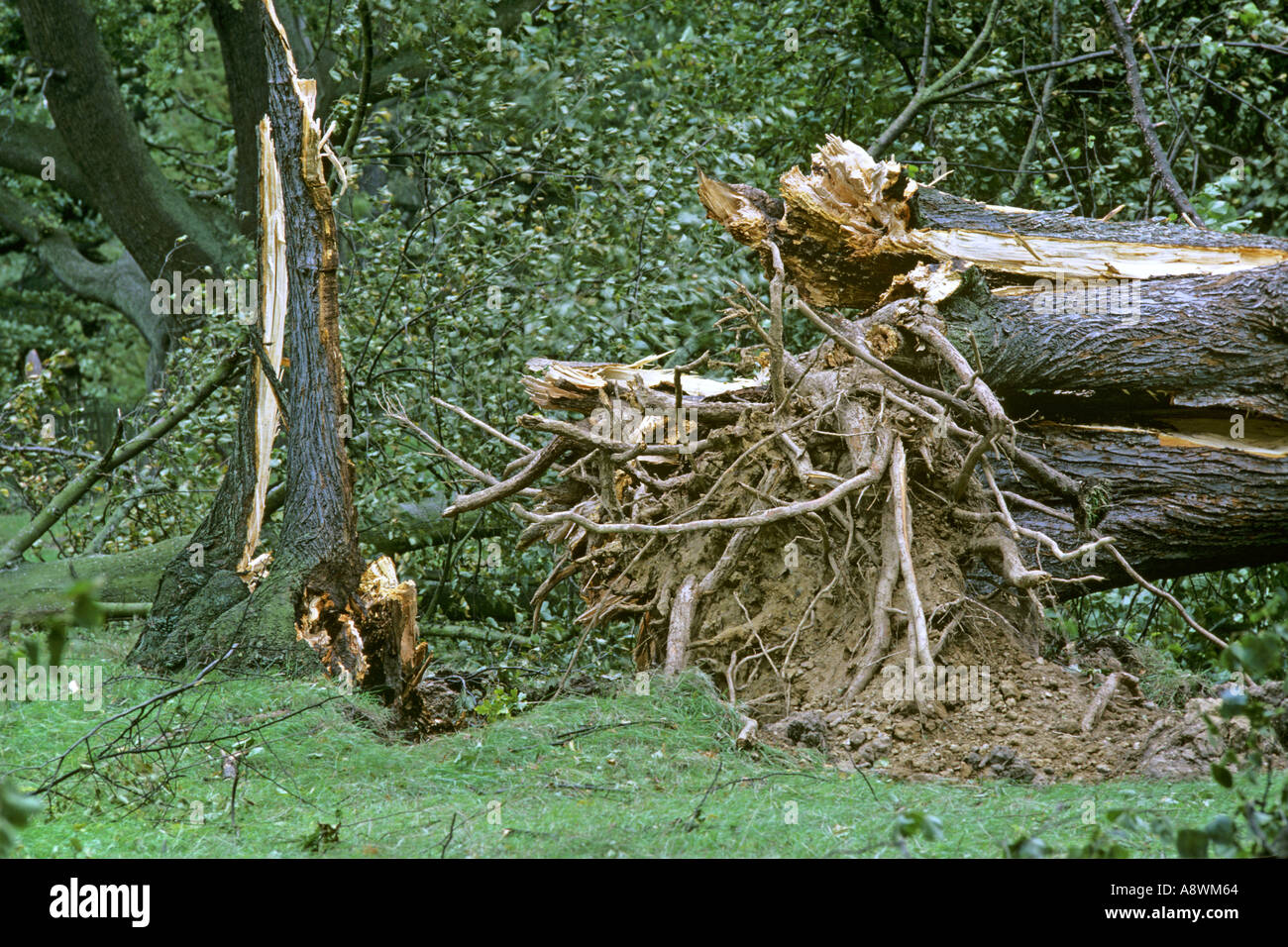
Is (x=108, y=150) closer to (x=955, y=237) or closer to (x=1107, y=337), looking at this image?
(x=955, y=237)

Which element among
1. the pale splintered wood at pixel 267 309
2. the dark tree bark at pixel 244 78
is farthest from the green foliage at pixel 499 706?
the dark tree bark at pixel 244 78

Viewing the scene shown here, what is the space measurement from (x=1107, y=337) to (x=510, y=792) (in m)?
3.40

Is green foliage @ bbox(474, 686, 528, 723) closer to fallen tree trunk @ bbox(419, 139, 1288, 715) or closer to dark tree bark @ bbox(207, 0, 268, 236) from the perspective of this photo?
fallen tree trunk @ bbox(419, 139, 1288, 715)

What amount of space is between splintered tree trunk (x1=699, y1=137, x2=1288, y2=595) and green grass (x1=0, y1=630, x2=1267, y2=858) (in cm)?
187

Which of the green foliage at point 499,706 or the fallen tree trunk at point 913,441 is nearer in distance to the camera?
the fallen tree trunk at point 913,441

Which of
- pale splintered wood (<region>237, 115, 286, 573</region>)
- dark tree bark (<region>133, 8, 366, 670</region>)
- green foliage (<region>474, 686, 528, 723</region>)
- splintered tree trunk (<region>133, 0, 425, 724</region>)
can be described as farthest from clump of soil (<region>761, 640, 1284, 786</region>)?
pale splintered wood (<region>237, 115, 286, 573</region>)

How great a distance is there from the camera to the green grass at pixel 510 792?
331cm

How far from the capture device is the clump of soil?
3.97 m

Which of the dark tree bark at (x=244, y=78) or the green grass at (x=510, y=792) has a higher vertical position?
the dark tree bark at (x=244, y=78)

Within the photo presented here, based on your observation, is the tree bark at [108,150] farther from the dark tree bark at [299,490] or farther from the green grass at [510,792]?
the green grass at [510,792]

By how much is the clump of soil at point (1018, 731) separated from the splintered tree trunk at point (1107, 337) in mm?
861
